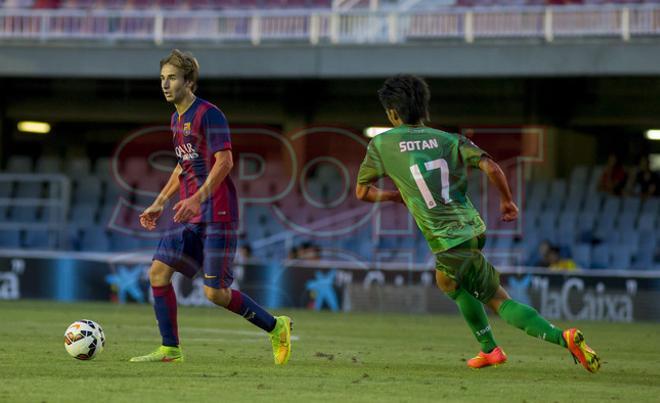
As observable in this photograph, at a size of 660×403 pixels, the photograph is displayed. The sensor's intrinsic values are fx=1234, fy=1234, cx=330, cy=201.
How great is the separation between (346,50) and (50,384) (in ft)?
56.4

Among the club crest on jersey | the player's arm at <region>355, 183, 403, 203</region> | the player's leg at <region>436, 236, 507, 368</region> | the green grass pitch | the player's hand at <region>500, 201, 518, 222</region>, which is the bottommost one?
the green grass pitch

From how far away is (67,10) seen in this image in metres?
25.9

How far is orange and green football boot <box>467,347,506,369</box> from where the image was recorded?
364 inches

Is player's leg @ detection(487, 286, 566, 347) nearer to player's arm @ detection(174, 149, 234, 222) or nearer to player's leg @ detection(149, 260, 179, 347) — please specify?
player's arm @ detection(174, 149, 234, 222)

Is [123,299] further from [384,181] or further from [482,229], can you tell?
[482,229]

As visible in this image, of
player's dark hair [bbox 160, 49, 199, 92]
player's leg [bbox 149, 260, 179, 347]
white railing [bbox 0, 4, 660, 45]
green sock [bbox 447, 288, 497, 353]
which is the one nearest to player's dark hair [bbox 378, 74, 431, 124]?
green sock [bbox 447, 288, 497, 353]

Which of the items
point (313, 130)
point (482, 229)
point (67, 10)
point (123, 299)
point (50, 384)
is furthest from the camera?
point (313, 130)

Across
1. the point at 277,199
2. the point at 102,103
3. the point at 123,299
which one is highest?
the point at 102,103

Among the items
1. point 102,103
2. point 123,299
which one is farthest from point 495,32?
point 102,103

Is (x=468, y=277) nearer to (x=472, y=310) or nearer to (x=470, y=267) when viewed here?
(x=470, y=267)

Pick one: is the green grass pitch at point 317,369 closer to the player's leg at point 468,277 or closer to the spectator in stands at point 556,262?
the player's leg at point 468,277

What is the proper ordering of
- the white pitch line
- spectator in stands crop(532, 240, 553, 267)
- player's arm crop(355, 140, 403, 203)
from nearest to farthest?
1. player's arm crop(355, 140, 403, 203)
2. the white pitch line
3. spectator in stands crop(532, 240, 553, 267)

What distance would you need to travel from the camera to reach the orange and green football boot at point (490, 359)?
9.24 metres

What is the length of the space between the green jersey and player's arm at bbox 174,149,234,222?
1.18 m
